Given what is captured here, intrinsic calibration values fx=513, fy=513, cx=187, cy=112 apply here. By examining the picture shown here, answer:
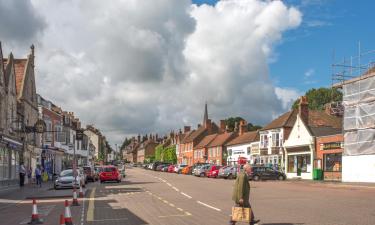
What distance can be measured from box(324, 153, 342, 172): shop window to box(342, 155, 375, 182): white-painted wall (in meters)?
3.34

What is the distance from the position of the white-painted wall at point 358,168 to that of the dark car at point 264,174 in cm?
883

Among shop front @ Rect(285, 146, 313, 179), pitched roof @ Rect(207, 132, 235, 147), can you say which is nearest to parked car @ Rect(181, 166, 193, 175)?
pitched roof @ Rect(207, 132, 235, 147)

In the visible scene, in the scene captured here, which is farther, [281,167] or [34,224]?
[281,167]

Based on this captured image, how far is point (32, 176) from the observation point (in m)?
45.1

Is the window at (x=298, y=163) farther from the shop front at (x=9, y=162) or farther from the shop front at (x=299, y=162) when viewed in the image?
the shop front at (x=9, y=162)

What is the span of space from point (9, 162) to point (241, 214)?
91.6 ft

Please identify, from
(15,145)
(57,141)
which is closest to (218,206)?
(15,145)

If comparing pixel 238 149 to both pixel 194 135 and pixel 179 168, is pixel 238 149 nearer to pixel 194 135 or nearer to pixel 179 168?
pixel 179 168

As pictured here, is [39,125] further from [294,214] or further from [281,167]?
[281,167]

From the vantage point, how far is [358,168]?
138ft

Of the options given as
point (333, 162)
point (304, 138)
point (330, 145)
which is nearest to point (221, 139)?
point (304, 138)

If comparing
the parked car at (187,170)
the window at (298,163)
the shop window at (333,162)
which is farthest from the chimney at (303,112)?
the parked car at (187,170)

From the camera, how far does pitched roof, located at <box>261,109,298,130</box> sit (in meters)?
62.6

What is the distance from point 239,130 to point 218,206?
71545mm
